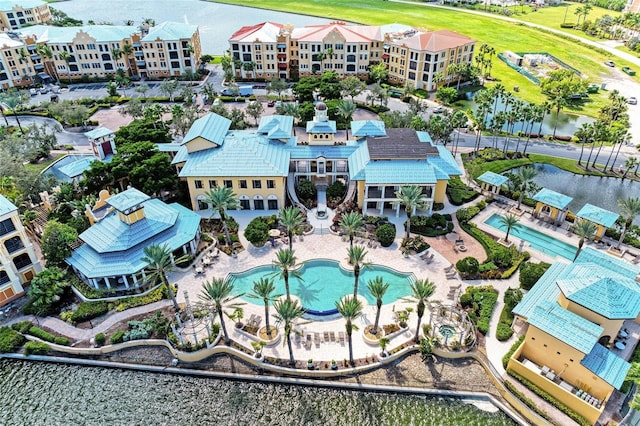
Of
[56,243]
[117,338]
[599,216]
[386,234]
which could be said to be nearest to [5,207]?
[56,243]

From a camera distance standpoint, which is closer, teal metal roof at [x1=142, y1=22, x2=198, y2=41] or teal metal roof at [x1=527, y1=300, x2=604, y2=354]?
teal metal roof at [x1=527, y1=300, x2=604, y2=354]

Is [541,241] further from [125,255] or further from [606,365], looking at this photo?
[125,255]

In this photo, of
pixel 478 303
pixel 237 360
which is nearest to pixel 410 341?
pixel 478 303

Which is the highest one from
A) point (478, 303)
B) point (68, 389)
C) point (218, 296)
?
point (218, 296)

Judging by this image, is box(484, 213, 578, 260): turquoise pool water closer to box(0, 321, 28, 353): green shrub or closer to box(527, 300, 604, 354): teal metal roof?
box(527, 300, 604, 354): teal metal roof

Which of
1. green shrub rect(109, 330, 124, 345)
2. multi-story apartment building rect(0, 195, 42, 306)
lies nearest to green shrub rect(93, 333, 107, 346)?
green shrub rect(109, 330, 124, 345)

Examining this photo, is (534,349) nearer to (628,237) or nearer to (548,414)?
(548,414)

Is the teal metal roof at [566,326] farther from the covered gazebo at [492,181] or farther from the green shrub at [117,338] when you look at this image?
the green shrub at [117,338]
